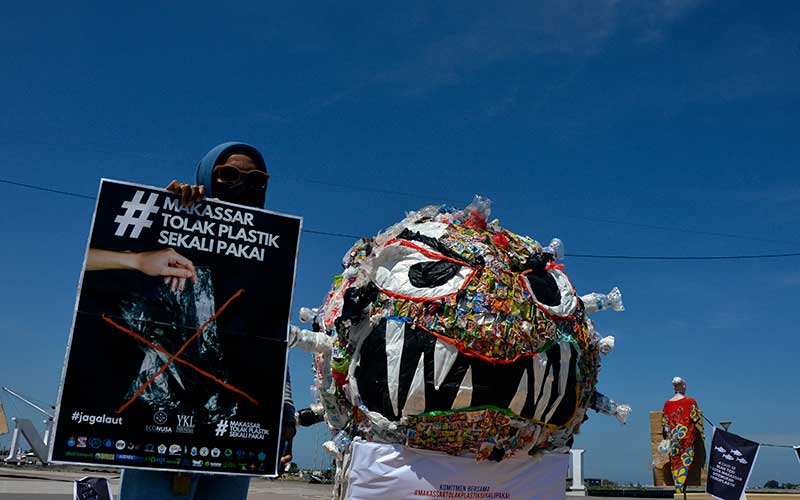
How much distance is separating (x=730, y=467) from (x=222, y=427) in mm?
8079

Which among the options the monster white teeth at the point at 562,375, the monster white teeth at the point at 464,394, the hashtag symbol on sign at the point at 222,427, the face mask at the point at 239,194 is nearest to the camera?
the hashtag symbol on sign at the point at 222,427

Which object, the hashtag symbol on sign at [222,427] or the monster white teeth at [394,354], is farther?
the monster white teeth at [394,354]

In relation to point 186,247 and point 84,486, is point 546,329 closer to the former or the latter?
point 186,247

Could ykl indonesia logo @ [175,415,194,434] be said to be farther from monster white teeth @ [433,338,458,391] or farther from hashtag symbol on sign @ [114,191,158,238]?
monster white teeth @ [433,338,458,391]

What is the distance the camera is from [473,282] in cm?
566

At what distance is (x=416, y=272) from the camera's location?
5.79m

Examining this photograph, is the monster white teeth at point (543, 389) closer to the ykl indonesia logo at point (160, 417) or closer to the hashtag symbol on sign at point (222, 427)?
the hashtag symbol on sign at point (222, 427)

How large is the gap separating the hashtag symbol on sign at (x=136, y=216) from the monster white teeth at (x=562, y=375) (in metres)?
3.30

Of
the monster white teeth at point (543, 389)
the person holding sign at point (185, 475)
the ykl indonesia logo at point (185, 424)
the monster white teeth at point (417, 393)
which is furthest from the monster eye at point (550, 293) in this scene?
the ykl indonesia logo at point (185, 424)

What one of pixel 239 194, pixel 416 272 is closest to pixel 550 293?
pixel 416 272

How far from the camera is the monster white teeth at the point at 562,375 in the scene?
562 centimetres

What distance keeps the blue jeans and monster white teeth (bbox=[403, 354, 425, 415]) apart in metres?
1.88

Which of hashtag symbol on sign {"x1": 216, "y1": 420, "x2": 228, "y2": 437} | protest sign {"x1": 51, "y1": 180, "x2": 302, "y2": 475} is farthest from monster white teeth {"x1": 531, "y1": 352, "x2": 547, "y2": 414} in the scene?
hashtag symbol on sign {"x1": 216, "y1": 420, "x2": 228, "y2": 437}

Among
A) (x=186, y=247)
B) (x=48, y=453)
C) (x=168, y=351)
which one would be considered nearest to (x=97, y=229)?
(x=186, y=247)
